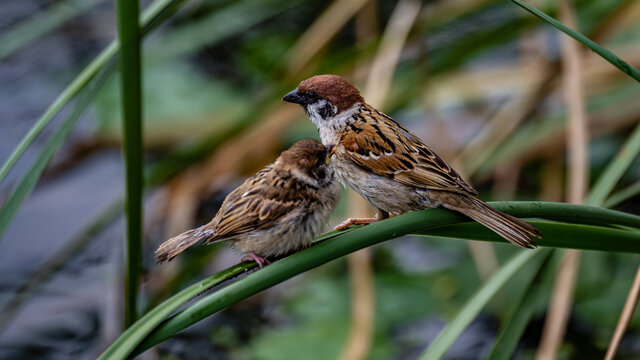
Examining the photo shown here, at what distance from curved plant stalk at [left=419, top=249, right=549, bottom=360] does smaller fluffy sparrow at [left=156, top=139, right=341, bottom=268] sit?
375 millimetres

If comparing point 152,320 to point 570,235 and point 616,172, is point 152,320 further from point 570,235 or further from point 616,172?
point 616,172

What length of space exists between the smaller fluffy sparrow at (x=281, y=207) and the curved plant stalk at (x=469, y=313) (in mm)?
375

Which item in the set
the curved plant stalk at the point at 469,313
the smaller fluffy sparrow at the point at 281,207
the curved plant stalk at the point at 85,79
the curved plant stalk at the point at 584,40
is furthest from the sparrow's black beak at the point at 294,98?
the curved plant stalk at the point at 469,313

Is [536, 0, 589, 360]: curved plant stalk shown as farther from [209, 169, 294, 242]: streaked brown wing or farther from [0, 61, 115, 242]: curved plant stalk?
[0, 61, 115, 242]: curved plant stalk

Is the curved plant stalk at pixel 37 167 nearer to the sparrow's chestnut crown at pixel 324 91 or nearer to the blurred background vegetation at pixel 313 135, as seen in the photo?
the sparrow's chestnut crown at pixel 324 91

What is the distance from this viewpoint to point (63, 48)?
521 centimetres

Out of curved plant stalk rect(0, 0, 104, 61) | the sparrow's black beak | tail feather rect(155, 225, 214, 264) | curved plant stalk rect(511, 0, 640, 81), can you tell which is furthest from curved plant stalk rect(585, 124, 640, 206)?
curved plant stalk rect(0, 0, 104, 61)

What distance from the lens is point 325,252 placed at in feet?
4.13

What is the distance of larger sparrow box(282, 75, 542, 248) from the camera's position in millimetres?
1647

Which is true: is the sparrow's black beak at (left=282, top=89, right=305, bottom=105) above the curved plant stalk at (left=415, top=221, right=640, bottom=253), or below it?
above

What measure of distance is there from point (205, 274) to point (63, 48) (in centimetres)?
267

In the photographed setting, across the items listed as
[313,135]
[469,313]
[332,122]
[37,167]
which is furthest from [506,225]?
[313,135]

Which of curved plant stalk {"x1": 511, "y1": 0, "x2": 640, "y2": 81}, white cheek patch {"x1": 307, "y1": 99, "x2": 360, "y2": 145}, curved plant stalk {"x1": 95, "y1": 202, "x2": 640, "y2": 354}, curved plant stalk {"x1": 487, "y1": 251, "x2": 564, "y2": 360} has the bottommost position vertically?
curved plant stalk {"x1": 487, "y1": 251, "x2": 564, "y2": 360}

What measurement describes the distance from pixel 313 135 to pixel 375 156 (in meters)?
2.07
